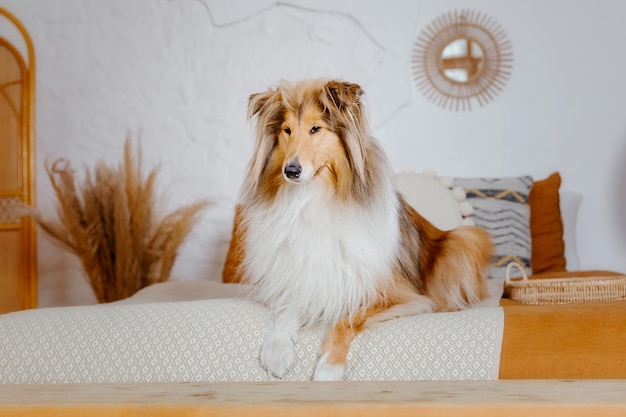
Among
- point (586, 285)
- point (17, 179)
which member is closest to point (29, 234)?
point (17, 179)

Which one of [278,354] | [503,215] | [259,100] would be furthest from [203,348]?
[503,215]

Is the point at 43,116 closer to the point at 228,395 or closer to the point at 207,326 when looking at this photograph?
the point at 207,326

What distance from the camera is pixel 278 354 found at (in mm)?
1723

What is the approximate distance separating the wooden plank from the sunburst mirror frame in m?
2.83

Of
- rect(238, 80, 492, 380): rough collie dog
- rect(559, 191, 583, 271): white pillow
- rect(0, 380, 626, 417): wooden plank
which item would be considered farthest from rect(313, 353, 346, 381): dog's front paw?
rect(559, 191, 583, 271): white pillow

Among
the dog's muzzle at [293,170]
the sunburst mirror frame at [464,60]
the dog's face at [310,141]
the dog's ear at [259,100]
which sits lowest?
the dog's muzzle at [293,170]

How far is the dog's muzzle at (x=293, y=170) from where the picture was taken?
1.89 m

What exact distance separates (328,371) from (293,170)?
534 millimetres

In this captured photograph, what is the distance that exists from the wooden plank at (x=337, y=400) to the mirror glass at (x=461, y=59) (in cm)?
289

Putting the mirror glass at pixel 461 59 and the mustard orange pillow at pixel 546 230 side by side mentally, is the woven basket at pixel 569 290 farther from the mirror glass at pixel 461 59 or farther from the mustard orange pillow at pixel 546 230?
the mirror glass at pixel 461 59

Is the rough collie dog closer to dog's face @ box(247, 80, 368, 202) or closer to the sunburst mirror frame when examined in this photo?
dog's face @ box(247, 80, 368, 202)

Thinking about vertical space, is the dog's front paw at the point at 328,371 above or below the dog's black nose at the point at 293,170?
below

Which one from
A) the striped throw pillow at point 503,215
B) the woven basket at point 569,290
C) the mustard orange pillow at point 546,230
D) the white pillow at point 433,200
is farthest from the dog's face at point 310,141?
the mustard orange pillow at point 546,230

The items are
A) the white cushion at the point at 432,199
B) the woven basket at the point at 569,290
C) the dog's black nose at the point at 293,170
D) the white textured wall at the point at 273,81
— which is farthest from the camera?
the white textured wall at the point at 273,81
